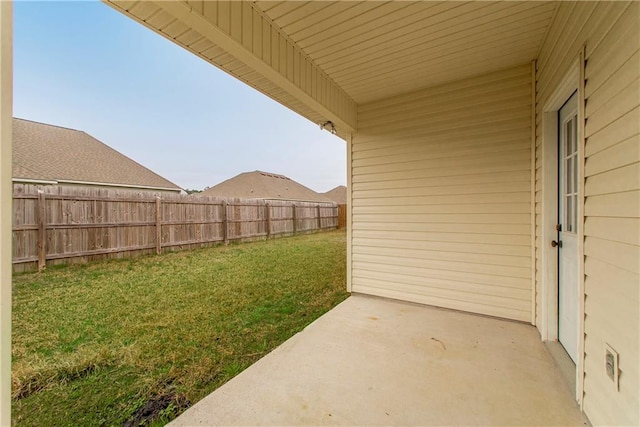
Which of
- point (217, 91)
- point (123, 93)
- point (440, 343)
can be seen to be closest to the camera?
point (440, 343)

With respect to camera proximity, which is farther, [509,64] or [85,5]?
[85,5]

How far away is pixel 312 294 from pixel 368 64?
2994 mm

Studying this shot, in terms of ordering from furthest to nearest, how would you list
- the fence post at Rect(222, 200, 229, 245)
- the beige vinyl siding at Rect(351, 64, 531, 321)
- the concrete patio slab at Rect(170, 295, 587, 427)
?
the fence post at Rect(222, 200, 229, 245) → the beige vinyl siding at Rect(351, 64, 531, 321) → the concrete patio slab at Rect(170, 295, 587, 427)

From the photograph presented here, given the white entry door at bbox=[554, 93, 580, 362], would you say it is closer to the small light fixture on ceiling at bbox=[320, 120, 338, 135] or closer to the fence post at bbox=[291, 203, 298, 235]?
the small light fixture on ceiling at bbox=[320, 120, 338, 135]

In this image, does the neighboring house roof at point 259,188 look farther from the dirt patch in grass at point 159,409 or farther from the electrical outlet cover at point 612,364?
the electrical outlet cover at point 612,364

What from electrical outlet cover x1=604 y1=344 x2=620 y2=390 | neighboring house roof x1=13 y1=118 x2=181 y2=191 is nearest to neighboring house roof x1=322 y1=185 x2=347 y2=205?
neighboring house roof x1=13 y1=118 x2=181 y2=191

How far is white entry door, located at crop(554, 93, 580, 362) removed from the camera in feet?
6.35

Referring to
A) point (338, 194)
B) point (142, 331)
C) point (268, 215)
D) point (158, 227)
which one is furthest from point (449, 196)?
point (338, 194)

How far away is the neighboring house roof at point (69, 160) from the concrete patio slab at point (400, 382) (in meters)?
8.54

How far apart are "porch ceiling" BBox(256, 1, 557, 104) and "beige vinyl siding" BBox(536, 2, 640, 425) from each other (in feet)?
1.72

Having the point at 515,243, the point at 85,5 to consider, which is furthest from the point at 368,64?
the point at 85,5

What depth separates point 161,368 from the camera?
204 cm

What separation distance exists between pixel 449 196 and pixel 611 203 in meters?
1.81

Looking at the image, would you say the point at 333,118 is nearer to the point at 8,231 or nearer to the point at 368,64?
the point at 368,64
